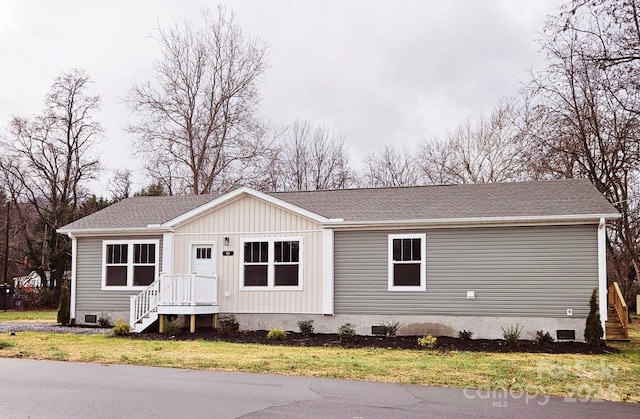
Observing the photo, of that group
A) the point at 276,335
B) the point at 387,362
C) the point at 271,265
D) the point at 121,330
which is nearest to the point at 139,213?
the point at 121,330

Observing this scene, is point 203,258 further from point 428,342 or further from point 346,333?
point 428,342

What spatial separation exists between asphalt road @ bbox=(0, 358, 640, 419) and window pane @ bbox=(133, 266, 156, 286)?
30.6 feet

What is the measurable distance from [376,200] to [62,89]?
82.7ft

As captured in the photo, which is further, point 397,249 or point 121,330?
point 397,249

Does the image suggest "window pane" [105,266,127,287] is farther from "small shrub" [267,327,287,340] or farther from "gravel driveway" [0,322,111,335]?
"small shrub" [267,327,287,340]

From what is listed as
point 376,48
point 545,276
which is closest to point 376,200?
point 545,276

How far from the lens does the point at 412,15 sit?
19734 mm

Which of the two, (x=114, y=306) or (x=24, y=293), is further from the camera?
(x=24, y=293)

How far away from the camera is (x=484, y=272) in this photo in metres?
18.0

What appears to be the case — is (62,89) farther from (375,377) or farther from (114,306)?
(375,377)

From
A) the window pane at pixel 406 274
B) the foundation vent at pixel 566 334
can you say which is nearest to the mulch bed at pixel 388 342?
the foundation vent at pixel 566 334

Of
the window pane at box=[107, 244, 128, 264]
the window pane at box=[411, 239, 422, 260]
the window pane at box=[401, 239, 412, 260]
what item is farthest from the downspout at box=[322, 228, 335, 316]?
the window pane at box=[107, 244, 128, 264]

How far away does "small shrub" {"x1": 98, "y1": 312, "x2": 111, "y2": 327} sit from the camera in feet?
70.1

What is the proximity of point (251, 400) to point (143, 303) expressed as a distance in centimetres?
1120
